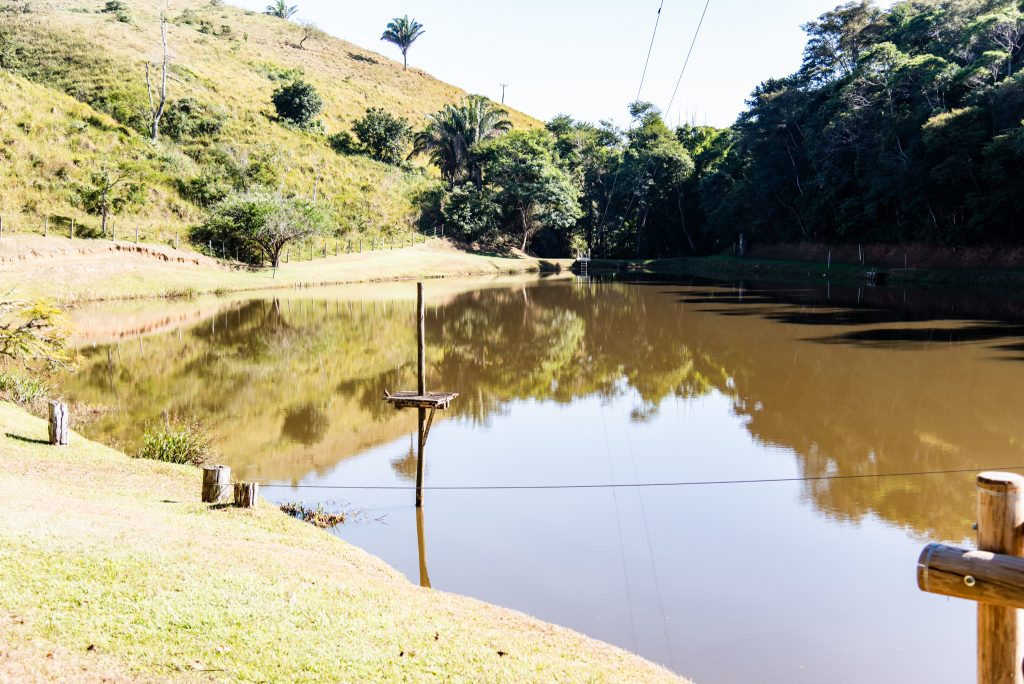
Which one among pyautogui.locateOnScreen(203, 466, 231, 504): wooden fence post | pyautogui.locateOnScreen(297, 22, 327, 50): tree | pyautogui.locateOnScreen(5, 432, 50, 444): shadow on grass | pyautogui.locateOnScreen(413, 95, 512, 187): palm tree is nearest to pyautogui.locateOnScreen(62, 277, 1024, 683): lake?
pyautogui.locateOnScreen(203, 466, 231, 504): wooden fence post

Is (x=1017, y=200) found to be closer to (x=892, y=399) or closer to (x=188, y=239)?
(x=892, y=399)

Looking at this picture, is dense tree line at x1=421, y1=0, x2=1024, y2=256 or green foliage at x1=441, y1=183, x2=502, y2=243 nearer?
dense tree line at x1=421, y1=0, x2=1024, y2=256

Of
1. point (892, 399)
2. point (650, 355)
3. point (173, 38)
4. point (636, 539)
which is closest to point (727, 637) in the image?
point (636, 539)

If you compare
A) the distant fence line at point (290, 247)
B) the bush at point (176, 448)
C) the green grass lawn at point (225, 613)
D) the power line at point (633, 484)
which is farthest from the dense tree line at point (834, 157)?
the green grass lawn at point (225, 613)

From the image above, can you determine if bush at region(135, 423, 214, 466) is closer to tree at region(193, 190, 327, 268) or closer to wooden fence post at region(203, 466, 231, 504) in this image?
wooden fence post at region(203, 466, 231, 504)

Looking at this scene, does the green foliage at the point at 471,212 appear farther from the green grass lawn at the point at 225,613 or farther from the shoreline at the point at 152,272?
the green grass lawn at the point at 225,613

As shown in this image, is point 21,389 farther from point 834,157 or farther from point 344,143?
point 344,143

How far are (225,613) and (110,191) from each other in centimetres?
4915

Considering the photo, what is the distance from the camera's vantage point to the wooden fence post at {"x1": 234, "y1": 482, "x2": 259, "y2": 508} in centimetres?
1055

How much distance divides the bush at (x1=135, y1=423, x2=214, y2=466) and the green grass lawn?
3655 mm

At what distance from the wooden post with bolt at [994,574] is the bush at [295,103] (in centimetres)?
7950

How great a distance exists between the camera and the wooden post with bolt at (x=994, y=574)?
12.5ft

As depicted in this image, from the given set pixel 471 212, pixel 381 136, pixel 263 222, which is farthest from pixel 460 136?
pixel 263 222

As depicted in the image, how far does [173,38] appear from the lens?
8744cm
